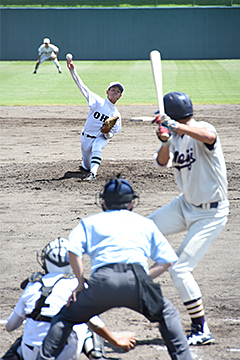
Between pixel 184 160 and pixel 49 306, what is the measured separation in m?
1.62

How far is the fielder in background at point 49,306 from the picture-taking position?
284 cm

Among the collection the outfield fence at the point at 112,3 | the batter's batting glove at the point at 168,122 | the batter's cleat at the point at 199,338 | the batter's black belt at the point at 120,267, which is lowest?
the batter's cleat at the point at 199,338

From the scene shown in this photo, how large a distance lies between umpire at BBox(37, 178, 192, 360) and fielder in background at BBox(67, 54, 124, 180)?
17.9ft

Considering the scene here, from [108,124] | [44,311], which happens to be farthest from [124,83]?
[44,311]

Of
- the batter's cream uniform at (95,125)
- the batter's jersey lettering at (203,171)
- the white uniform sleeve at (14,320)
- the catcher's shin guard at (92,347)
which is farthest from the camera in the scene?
the batter's cream uniform at (95,125)

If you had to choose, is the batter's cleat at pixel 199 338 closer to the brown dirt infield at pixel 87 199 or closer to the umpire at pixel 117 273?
the brown dirt infield at pixel 87 199

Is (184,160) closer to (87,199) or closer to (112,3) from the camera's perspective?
(87,199)

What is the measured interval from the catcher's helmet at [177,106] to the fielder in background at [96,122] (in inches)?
178

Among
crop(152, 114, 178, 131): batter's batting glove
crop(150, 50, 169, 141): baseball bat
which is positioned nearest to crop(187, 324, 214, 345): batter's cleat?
crop(152, 114, 178, 131): batter's batting glove

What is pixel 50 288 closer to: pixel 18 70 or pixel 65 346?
pixel 65 346

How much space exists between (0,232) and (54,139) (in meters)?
6.13

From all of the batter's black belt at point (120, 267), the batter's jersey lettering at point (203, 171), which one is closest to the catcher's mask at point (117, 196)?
the batter's black belt at point (120, 267)

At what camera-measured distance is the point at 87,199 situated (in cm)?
723

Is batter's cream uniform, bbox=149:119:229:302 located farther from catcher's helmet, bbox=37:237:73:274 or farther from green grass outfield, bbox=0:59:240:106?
green grass outfield, bbox=0:59:240:106
